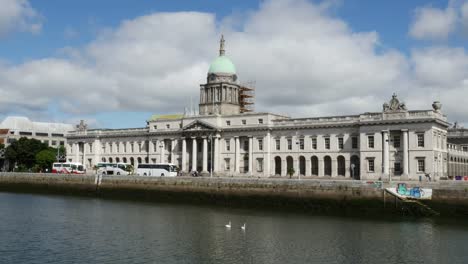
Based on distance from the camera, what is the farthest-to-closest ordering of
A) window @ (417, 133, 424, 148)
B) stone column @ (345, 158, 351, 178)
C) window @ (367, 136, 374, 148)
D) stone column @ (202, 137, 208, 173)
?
1. stone column @ (202, 137, 208, 173)
2. stone column @ (345, 158, 351, 178)
3. window @ (367, 136, 374, 148)
4. window @ (417, 133, 424, 148)

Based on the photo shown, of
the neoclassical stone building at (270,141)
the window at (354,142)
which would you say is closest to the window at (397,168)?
the neoclassical stone building at (270,141)

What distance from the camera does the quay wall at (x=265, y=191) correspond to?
48.8 m

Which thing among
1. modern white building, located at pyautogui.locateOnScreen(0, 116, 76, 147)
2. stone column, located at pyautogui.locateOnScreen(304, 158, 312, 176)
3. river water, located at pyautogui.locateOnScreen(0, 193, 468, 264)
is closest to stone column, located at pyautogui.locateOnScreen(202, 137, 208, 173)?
stone column, located at pyautogui.locateOnScreen(304, 158, 312, 176)

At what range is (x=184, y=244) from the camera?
3606 centimetres

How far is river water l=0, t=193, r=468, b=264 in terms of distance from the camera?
32.3 metres

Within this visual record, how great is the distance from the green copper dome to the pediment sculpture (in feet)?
118

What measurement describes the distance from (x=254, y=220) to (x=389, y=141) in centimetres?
3366

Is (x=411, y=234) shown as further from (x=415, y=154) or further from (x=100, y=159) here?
(x=100, y=159)

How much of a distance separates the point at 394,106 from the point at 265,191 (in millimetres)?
26178

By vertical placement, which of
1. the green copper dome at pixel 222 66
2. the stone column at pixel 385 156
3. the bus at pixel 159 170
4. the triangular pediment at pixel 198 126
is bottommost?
the bus at pixel 159 170

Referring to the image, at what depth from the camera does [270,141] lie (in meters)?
87.6

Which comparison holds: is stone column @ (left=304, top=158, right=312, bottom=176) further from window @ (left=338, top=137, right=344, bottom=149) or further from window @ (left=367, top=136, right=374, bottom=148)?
window @ (left=367, top=136, right=374, bottom=148)

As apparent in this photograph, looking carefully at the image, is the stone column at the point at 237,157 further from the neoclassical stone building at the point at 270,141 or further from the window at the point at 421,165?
the window at the point at 421,165

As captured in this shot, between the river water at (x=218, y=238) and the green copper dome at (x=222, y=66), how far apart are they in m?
51.9
